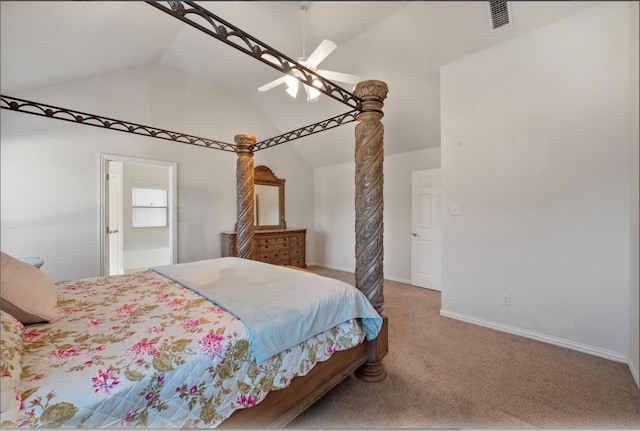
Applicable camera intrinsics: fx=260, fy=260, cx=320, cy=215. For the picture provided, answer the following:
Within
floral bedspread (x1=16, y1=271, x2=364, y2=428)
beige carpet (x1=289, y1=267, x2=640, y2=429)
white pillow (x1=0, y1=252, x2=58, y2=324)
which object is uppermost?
white pillow (x1=0, y1=252, x2=58, y2=324)

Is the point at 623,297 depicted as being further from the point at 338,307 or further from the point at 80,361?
the point at 80,361

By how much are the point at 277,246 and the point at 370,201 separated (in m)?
3.08

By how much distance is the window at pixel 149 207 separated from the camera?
4.59 metres

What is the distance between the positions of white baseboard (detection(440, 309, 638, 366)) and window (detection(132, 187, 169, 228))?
4.69 m

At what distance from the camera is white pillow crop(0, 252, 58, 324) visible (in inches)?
40.5

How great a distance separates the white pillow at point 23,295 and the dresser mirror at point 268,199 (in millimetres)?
3375

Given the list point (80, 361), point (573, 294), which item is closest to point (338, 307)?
point (80, 361)

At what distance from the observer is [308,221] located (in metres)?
5.57

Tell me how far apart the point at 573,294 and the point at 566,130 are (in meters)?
1.34

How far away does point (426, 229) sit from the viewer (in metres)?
3.97

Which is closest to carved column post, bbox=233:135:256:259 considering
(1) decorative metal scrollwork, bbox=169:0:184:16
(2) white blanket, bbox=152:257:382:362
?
(2) white blanket, bbox=152:257:382:362

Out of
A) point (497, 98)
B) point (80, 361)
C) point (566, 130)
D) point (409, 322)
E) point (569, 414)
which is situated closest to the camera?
point (80, 361)

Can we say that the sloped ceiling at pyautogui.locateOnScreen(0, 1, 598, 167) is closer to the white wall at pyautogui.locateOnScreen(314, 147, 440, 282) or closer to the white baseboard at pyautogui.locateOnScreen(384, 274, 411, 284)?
the white wall at pyautogui.locateOnScreen(314, 147, 440, 282)

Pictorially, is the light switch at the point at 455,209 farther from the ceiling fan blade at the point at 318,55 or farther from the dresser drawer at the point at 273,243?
the dresser drawer at the point at 273,243
